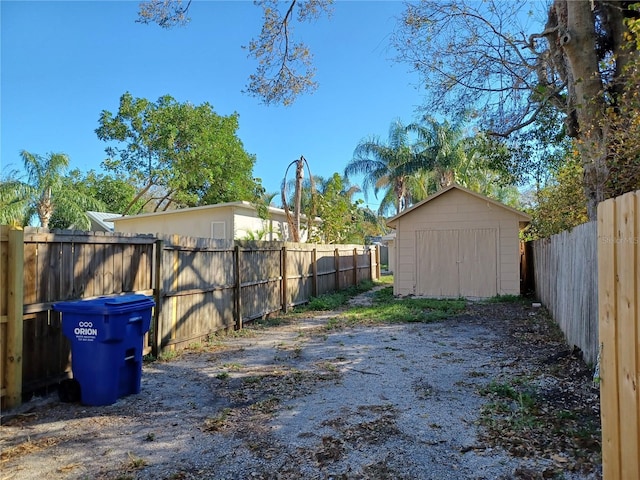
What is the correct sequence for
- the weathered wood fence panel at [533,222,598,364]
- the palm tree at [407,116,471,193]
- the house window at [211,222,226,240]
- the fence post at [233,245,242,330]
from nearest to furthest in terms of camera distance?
the weathered wood fence panel at [533,222,598,364] < the fence post at [233,245,242,330] < the house window at [211,222,226,240] < the palm tree at [407,116,471,193]

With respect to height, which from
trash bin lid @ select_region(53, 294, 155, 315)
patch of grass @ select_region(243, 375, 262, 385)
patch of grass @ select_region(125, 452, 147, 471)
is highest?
trash bin lid @ select_region(53, 294, 155, 315)

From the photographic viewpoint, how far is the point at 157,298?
636cm

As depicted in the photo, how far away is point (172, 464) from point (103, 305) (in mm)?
1880

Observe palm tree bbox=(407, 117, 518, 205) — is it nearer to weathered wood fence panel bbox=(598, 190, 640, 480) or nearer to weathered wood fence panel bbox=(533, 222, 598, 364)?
weathered wood fence panel bbox=(533, 222, 598, 364)

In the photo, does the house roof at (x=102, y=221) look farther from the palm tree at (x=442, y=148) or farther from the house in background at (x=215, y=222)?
the palm tree at (x=442, y=148)

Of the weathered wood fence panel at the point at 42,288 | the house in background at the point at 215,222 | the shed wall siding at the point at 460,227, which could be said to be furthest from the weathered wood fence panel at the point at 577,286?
the house in background at the point at 215,222

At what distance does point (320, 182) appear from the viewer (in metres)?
31.3

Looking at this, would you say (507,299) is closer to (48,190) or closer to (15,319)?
(15,319)

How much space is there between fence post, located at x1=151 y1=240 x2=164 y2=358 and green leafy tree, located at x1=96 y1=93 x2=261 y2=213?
2022cm

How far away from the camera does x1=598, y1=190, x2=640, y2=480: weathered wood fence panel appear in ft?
6.17

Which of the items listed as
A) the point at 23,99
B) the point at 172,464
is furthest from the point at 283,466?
the point at 23,99

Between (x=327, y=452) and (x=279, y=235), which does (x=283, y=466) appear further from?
(x=279, y=235)

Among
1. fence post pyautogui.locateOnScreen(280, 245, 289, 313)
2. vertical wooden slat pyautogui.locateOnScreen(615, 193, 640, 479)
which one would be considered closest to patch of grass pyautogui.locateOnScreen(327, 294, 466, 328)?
fence post pyautogui.locateOnScreen(280, 245, 289, 313)

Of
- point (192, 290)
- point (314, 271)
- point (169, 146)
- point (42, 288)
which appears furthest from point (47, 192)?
point (42, 288)
